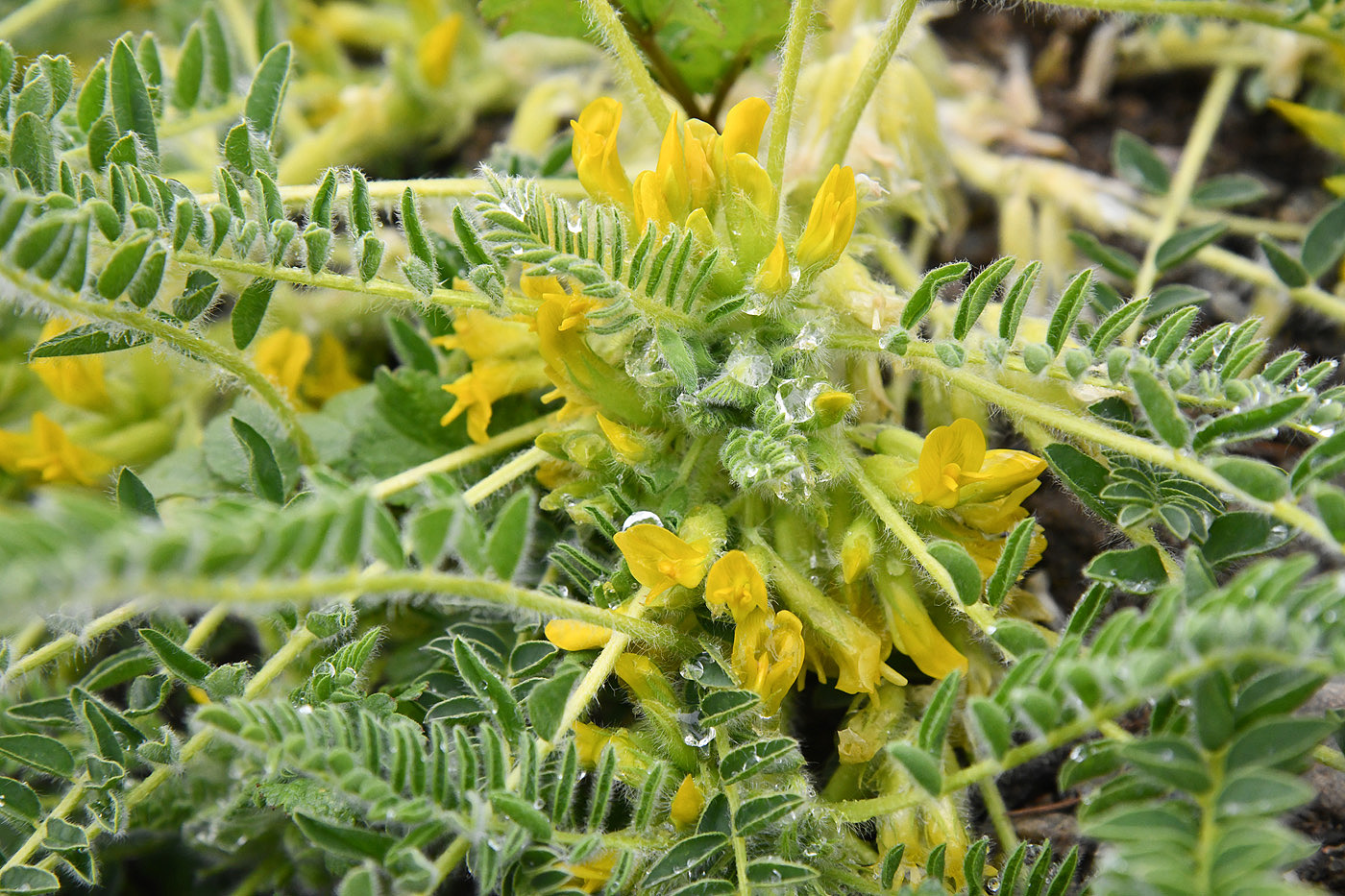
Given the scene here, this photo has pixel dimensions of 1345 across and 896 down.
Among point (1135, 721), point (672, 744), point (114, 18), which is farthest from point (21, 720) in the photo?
point (114, 18)

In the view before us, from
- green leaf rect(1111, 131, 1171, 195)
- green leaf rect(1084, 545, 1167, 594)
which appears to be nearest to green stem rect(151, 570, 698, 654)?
green leaf rect(1084, 545, 1167, 594)

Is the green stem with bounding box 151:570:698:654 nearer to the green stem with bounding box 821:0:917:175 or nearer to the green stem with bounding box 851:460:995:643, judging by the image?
the green stem with bounding box 851:460:995:643

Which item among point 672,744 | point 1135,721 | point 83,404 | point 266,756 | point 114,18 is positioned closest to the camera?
point 266,756

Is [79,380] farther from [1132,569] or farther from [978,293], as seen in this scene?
Answer: [1132,569]

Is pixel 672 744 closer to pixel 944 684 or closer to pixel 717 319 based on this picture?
pixel 944 684

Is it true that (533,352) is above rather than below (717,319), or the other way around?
below

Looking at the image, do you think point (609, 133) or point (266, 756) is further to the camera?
point (609, 133)
